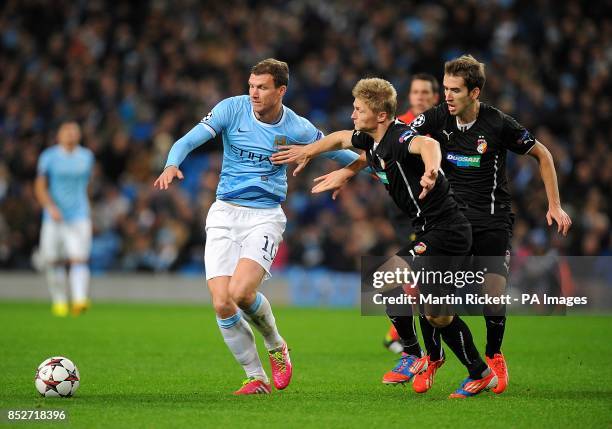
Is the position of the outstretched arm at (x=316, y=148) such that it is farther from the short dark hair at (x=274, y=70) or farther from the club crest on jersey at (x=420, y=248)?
the club crest on jersey at (x=420, y=248)

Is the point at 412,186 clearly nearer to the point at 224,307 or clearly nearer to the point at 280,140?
the point at 280,140

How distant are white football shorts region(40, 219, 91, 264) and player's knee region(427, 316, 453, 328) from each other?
8559 millimetres

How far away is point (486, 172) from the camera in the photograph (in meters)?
7.63

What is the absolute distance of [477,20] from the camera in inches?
847

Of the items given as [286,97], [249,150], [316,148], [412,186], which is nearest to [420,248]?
[412,186]

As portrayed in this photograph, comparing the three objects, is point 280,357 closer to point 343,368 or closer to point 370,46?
point 343,368

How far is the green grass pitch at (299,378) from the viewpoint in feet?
20.2

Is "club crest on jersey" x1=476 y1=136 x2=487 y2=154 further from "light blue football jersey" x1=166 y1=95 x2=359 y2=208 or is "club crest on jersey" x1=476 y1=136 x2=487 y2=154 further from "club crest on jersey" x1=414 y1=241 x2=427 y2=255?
"light blue football jersey" x1=166 y1=95 x2=359 y2=208

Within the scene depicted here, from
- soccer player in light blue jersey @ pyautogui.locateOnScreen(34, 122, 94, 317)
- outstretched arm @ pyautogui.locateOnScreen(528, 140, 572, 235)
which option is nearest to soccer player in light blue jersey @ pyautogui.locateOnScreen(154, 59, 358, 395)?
outstretched arm @ pyautogui.locateOnScreen(528, 140, 572, 235)

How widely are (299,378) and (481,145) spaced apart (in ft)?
8.12

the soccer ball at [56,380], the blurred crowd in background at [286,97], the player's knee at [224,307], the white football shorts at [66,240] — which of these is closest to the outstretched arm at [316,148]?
the player's knee at [224,307]

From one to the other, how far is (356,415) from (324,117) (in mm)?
14879

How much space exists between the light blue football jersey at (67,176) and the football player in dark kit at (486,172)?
8277 mm

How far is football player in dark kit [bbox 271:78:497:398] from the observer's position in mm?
7090
